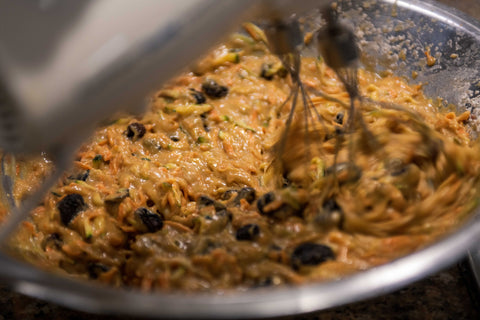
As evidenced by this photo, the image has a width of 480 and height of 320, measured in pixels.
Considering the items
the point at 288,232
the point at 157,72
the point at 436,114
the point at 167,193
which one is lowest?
the point at 436,114

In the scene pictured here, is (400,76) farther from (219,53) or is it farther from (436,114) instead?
(219,53)

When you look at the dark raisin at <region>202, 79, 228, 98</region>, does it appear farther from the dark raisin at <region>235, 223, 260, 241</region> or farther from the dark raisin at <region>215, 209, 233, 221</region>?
the dark raisin at <region>235, 223, 260, 241</region>

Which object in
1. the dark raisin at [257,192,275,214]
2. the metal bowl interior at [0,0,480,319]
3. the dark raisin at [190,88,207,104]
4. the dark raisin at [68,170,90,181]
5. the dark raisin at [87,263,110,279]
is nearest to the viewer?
the metal bowl interior at [0,0,480,319]

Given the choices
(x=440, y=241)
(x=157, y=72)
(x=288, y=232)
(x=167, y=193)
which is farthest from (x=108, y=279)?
(x=440, y=241)

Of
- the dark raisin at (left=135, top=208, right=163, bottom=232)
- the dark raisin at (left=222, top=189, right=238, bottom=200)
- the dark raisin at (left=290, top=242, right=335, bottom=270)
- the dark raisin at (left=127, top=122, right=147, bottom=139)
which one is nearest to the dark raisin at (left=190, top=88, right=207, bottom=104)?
the dark raisin at (left=127, top=122, right=147, bottom=139)

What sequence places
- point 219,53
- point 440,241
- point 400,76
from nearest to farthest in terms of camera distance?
point 440,241 → point 400,76 → point 219,53

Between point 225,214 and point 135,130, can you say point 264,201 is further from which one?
point 135,130

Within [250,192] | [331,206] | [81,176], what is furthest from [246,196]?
[81,176]
